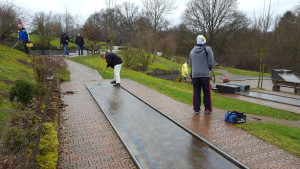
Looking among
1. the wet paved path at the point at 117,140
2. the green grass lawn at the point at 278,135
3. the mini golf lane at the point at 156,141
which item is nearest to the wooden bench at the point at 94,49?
the wet paved path at the point at 117,140

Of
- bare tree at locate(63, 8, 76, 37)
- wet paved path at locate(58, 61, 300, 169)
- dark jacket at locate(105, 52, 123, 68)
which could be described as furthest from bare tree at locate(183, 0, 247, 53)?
wet paved path at locate(58, 61, 300, 169)

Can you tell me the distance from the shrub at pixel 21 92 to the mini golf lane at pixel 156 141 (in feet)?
6.78

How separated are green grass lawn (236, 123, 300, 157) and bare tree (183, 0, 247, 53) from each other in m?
37.8

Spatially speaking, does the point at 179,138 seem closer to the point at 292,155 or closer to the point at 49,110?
the point at 292,155

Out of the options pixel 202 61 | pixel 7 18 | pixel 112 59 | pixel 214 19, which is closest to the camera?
pixel 202 61

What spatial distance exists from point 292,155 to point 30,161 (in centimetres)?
445

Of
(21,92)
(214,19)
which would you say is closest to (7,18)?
(21,92)

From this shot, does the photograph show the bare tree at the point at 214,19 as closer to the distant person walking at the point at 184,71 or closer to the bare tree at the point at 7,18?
the distant person walking at the point at 184,71

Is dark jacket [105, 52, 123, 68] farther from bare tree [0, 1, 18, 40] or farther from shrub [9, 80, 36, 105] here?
bare tree [0, 1, 18, 40]

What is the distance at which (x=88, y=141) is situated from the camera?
5059 mm

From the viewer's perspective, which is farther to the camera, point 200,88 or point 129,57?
point 129,57

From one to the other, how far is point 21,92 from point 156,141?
3.36 meters

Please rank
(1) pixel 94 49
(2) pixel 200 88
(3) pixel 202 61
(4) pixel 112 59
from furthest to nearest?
1. (1) pixel 94 49
2. (4) pixel 112 59
3. (2) pixel 200 88
4. (3) pixel 202 61

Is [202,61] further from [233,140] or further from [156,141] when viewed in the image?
[156,141]
